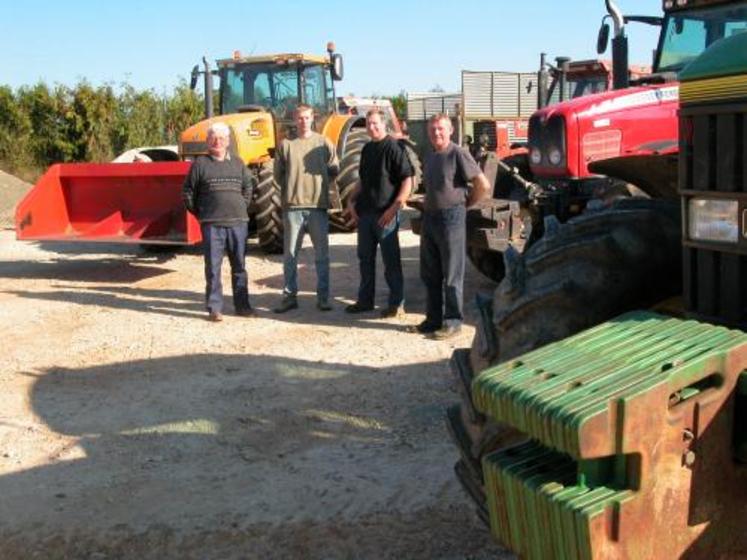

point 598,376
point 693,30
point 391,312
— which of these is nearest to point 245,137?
point 391,312

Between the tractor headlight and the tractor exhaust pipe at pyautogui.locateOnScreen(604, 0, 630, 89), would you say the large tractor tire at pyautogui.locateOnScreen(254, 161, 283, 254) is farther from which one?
the tractor headlight

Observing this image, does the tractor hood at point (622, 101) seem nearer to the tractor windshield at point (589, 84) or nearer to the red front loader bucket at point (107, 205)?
the red front loader bucket at point (107, 205)

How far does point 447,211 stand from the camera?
21.9ft

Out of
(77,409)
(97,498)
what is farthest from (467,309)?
(97,498)

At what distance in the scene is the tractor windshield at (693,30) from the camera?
6.25 m

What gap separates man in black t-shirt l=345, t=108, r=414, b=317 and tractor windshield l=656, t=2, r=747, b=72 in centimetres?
220

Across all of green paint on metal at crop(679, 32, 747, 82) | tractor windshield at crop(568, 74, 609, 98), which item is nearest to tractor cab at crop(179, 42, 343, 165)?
tractor windshield at crop(568, 74, 609, 98)

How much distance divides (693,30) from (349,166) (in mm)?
5470

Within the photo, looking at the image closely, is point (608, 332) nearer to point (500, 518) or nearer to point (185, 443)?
point (500, 518)

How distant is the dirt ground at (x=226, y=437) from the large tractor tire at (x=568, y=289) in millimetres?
826

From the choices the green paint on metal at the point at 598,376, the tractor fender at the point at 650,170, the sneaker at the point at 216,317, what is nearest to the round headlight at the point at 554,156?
the sneaker at the point at 216,317

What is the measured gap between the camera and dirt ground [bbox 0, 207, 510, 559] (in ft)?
11.9

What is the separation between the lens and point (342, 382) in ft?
18.5

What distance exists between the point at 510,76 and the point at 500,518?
20744mm
